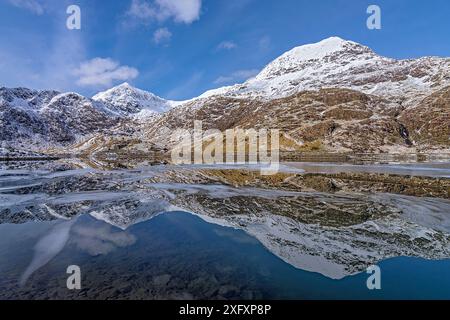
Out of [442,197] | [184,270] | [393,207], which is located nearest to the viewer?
[184,270]

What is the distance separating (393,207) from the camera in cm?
2802

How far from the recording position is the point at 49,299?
1174cm

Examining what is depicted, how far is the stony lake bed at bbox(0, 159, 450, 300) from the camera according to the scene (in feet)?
41.8

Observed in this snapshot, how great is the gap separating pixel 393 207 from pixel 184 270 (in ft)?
67.3

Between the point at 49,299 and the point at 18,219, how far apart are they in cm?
1444

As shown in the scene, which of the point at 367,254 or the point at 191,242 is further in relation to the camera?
the point at 191,242

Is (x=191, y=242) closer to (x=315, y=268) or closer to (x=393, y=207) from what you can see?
(x=315, y=268)

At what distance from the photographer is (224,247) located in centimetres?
1769

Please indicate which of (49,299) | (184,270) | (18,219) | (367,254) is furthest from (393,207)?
(18,219)

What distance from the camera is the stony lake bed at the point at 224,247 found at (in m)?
12.7
